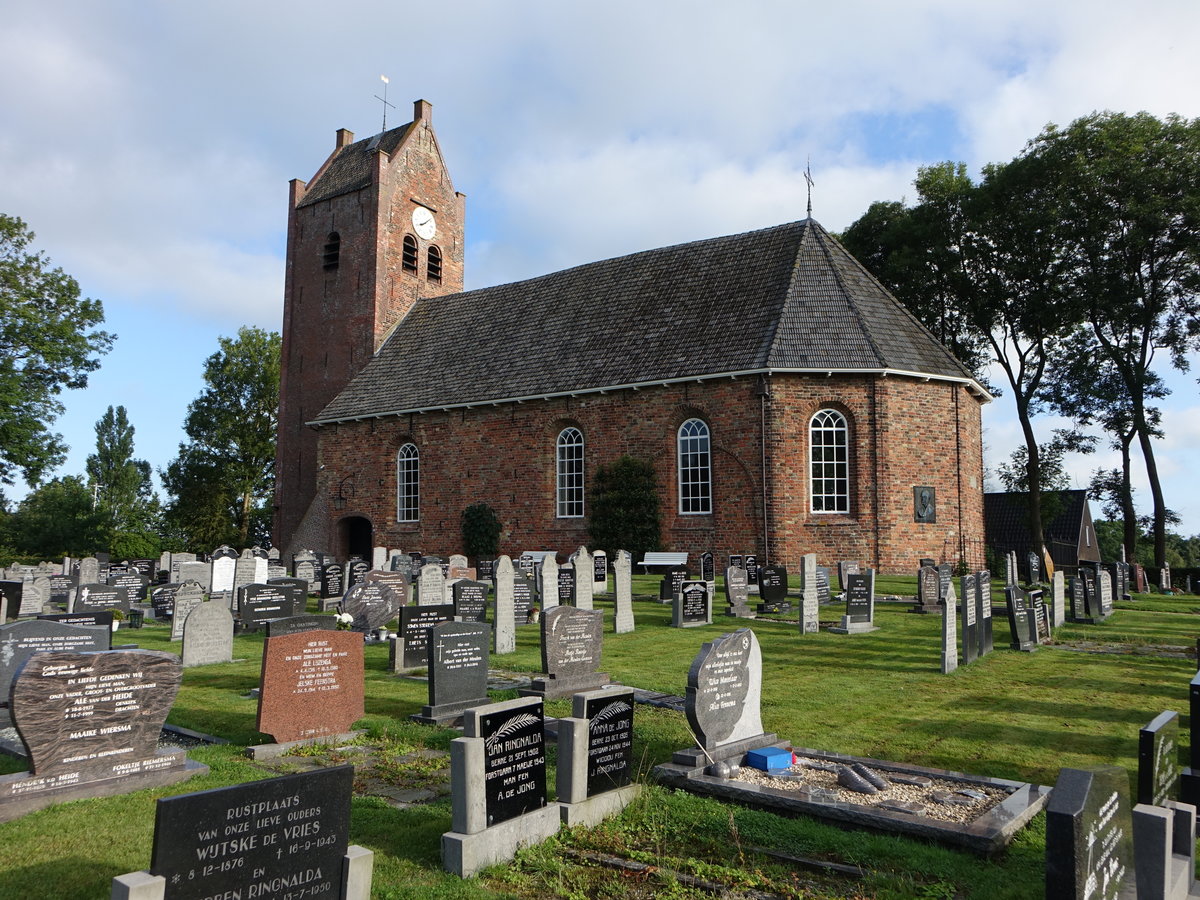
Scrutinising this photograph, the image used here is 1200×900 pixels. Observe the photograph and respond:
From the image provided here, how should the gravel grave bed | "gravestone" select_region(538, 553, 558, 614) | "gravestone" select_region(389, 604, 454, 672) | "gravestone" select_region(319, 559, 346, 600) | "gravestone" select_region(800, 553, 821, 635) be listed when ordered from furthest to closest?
"gravestone" select_region(319, 559, 346, 600) → "gravestone" select_region(538, 553, 558, 614) → "gravestone" select_region(800, 553, 821, 635) → "gravestone" select_region(389, 604, 454, 672) → the gravel grave bed

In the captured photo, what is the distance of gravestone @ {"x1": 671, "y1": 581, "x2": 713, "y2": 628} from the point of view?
14.4m

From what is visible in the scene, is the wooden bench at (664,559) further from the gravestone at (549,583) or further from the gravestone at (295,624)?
the gravestone at (295,624)

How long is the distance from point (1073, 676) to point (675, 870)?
24.5ft

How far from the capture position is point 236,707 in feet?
28.7

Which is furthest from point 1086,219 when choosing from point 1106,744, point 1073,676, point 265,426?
point 265,426

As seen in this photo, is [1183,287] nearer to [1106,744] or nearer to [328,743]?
[1106,744]

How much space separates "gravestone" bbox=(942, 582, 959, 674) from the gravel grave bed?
15.5 feet

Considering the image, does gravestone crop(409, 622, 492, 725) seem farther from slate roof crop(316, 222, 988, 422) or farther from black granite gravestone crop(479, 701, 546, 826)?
slate roof crop(316, 222, 988, 422)

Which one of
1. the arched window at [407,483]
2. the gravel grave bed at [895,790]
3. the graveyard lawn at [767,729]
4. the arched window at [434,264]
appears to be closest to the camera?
the graveyard lawn at [767,729]

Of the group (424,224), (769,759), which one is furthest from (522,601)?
(424,224)

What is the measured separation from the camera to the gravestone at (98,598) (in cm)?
1420

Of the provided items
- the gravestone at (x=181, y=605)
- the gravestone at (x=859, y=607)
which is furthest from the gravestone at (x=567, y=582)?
the gravestone at (x=181, y=605)

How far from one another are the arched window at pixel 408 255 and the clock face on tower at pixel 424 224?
0.48m

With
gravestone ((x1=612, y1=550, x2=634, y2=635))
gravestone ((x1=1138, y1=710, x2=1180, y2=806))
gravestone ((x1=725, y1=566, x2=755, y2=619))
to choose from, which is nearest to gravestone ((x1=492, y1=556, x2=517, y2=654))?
gravestone ((x1=612, y1=550, x2=634, y2=635))
